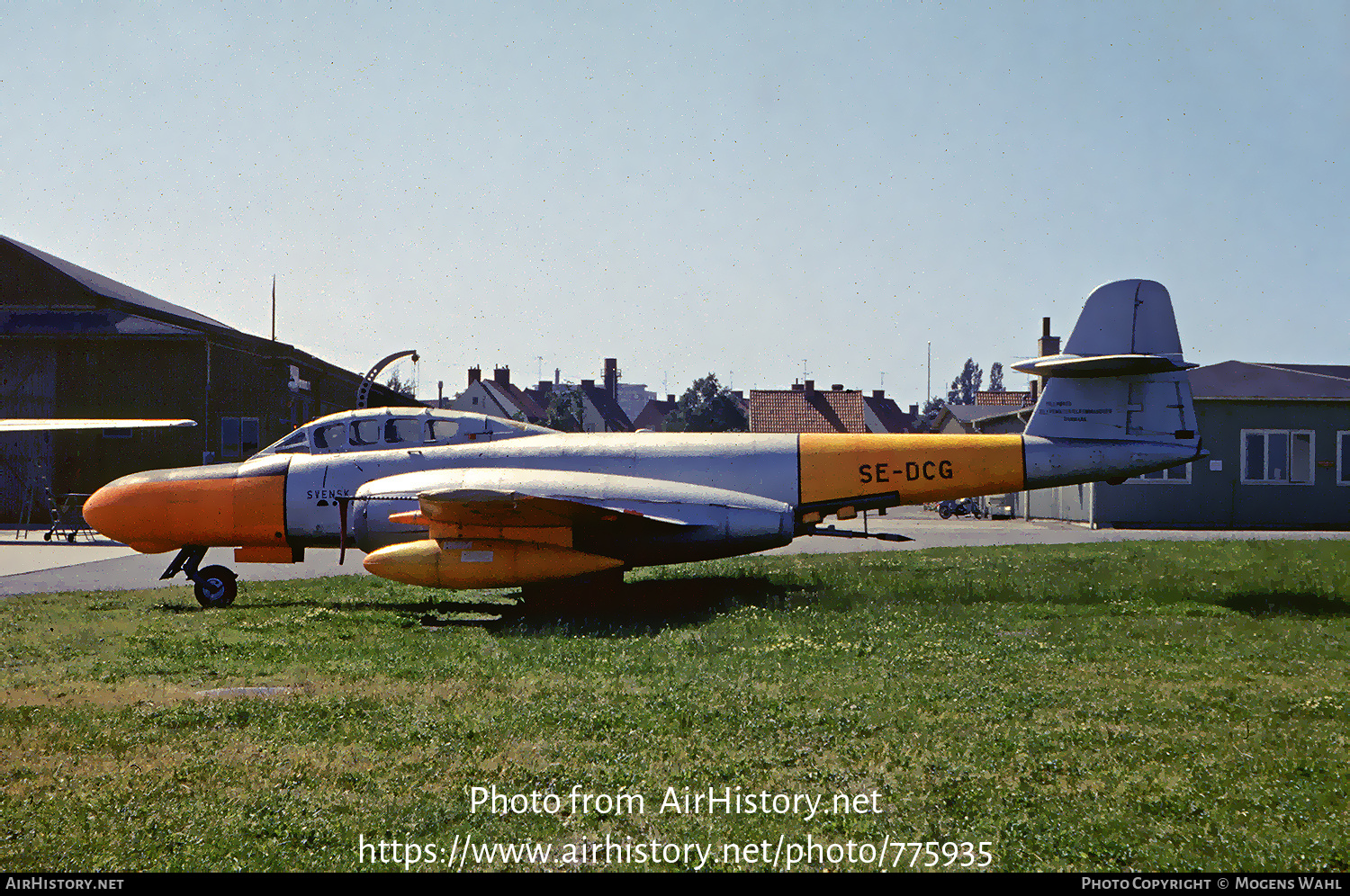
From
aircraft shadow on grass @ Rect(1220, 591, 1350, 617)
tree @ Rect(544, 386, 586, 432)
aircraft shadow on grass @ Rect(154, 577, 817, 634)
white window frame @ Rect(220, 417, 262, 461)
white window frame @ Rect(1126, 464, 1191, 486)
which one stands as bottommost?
aircraft shadow on grass @ Rect(154, 577, 817, 634)

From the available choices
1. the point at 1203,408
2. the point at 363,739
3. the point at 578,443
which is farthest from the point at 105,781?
the point at 1203,408

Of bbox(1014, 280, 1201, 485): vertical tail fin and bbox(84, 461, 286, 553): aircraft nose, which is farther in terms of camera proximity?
bbox(84, 461, 286, 553): aircraft nose

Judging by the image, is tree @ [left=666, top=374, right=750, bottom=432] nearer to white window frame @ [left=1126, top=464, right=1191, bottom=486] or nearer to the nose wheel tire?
white window frame @ [left=1126, top=464, right=1191, bottom=486]

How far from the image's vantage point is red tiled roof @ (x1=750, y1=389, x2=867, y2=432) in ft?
166

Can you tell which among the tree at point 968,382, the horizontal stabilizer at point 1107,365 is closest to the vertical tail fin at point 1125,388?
the horizontal stabilizer at point 1107,365

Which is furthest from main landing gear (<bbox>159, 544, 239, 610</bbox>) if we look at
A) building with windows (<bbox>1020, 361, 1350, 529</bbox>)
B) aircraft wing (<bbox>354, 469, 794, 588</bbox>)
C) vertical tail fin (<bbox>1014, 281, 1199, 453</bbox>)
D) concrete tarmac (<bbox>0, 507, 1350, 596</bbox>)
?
building with windows (<bbox>1020, 361, 1350, 529</bbox>)

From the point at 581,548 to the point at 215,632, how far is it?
4.02 m

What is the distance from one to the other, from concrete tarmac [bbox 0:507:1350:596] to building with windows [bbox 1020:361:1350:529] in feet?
4.85

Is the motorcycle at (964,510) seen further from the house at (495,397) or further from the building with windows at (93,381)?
the house at (495,397)

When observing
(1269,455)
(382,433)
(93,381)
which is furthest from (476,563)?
(1269,455)

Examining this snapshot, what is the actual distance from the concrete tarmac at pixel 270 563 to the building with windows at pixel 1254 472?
1479mm

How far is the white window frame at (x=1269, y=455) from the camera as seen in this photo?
27.5 m

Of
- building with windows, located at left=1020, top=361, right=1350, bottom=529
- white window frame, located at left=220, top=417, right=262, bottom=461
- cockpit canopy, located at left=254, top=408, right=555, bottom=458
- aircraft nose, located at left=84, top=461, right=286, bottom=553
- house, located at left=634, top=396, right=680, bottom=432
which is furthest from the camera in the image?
house, located at left=634, top=396, right=680, bottom=432

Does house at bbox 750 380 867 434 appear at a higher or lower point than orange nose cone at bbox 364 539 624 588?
higher
